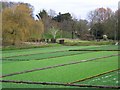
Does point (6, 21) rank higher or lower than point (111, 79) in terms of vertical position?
higher

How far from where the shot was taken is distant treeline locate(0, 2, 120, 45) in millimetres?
31802

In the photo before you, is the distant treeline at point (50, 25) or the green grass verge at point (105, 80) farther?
the distant treeline at point (50, 25)

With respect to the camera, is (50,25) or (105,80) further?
(50,25)

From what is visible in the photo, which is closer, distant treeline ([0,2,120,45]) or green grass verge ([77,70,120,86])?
green grass verge ([77,70,120,86])

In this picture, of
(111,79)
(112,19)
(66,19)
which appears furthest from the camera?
(66,19)

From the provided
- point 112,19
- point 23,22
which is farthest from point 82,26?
point 23,22

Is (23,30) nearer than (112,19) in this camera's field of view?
Yes

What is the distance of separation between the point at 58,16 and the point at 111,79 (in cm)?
5595

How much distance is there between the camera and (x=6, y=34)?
3139cm

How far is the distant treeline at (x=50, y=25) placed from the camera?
3180 cm

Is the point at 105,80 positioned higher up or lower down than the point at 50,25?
lower down

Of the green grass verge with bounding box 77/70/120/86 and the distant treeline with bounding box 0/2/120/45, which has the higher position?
the distant treeline with bounding box 0/2/120/45

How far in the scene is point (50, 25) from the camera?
54.8 m

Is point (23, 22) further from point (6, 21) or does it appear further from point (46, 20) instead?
point (46, 20)
